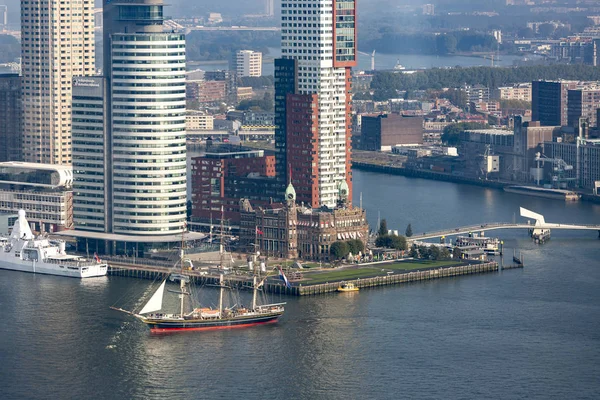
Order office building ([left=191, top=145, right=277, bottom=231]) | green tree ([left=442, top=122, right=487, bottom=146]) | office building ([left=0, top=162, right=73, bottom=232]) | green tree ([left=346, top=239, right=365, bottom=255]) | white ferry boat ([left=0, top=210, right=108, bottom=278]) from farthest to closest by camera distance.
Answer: green tree ([left=442, top=122, right=487, bottom=146]), office building ([left=191, top=145, right=277, bottom=231]), office building ([left=0, top=162, right=73, bottom=232]), green tree ([left=346, top=239, right=365, bottom=255]), white ferry boat ([left=0, top=210, right=108, bottom=278])

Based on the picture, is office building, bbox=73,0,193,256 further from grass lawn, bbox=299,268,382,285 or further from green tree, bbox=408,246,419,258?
green tree, bbox=408,246,419,258

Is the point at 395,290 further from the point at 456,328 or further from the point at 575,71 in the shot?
the point at 575,71

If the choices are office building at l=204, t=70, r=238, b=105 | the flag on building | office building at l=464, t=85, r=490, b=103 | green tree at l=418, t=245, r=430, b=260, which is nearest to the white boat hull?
the flag on building

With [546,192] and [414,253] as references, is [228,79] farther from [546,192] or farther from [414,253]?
[414,253]

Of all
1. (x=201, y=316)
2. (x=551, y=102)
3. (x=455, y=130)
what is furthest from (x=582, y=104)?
(x=201, y=316)

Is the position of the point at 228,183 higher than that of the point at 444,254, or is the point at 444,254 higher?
the point at 228,183

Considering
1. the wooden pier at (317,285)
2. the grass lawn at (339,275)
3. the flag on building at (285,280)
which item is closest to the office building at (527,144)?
the wooden pier at (317,285)
